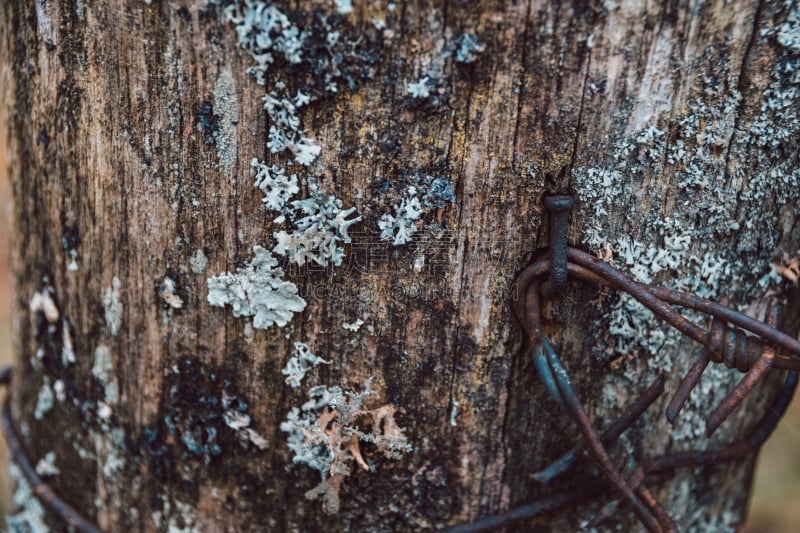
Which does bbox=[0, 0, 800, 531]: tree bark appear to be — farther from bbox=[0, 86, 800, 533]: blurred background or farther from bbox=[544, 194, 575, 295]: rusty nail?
bbox=[0, 86, 800, 533]: blurred background

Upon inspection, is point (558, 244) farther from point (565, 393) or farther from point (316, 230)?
point (316, 230)

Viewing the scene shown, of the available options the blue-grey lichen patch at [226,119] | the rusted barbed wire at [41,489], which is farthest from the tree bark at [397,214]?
the rusted barbed wire at [41,489]

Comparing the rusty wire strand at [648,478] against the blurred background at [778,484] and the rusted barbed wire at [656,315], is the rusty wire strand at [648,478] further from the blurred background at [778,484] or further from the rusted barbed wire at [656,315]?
the blurred background at [778,484]

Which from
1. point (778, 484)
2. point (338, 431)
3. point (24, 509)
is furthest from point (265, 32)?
point (778, 484)

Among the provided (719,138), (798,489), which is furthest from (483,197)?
(798,489)

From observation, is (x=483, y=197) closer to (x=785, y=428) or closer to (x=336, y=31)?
(x=336, y=31)

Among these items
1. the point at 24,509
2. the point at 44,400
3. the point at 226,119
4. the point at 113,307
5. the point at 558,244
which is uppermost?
the point at 226,119
